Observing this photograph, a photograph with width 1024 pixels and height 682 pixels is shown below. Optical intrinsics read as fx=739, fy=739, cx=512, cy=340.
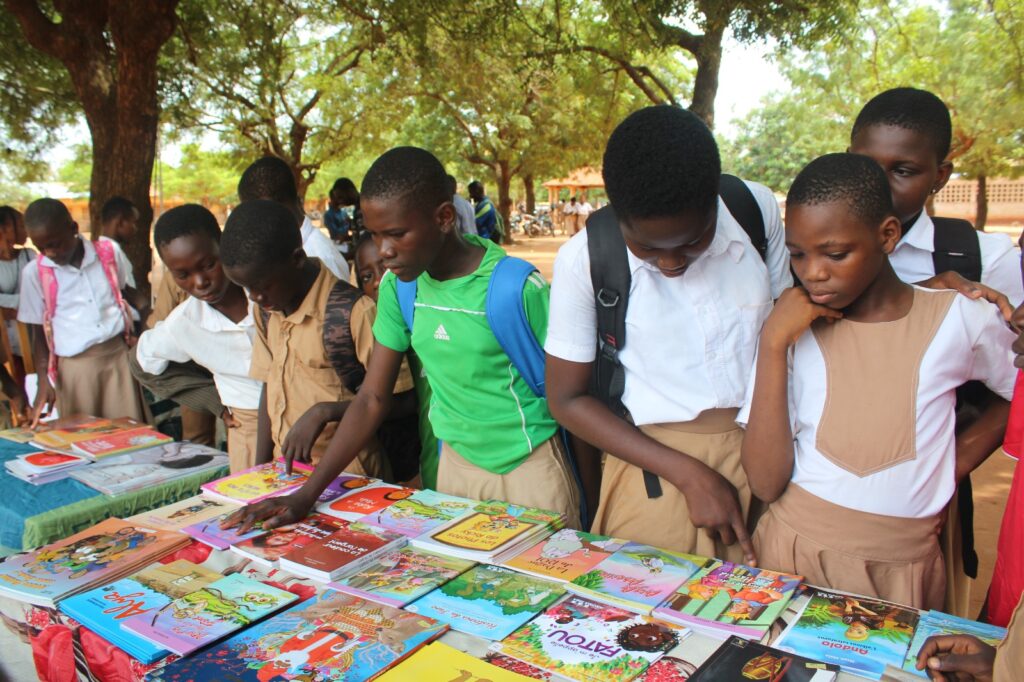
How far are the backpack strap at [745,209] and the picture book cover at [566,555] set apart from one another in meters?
0.72

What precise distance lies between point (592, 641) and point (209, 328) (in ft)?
6.06

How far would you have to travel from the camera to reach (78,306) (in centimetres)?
361

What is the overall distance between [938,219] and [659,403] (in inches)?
34.6

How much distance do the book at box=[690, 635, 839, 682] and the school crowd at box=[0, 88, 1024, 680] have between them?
0.17 meters

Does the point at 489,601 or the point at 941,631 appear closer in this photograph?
the point at 941,631

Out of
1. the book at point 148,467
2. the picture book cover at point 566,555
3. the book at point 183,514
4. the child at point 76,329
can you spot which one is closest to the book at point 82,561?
the book at point 183,514

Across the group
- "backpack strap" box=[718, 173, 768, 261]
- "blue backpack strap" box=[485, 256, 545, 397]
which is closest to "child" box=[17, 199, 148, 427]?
"blue backpack strap" box=[485, 256, 545, 397]

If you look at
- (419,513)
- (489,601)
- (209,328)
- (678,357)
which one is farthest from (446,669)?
(209,328)

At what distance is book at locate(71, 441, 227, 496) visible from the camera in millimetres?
2260

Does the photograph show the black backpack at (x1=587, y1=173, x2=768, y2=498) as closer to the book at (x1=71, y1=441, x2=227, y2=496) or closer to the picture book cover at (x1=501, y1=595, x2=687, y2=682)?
the picture book cover at (x1=501, y1=595, x2=687, y2=682)

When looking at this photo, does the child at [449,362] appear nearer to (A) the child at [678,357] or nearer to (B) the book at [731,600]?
(A) the child at [678,357]

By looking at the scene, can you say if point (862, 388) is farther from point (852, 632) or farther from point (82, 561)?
point (82, 561)

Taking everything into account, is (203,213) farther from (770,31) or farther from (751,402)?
(770,31)

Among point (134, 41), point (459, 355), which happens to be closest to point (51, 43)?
point (134, 41)
